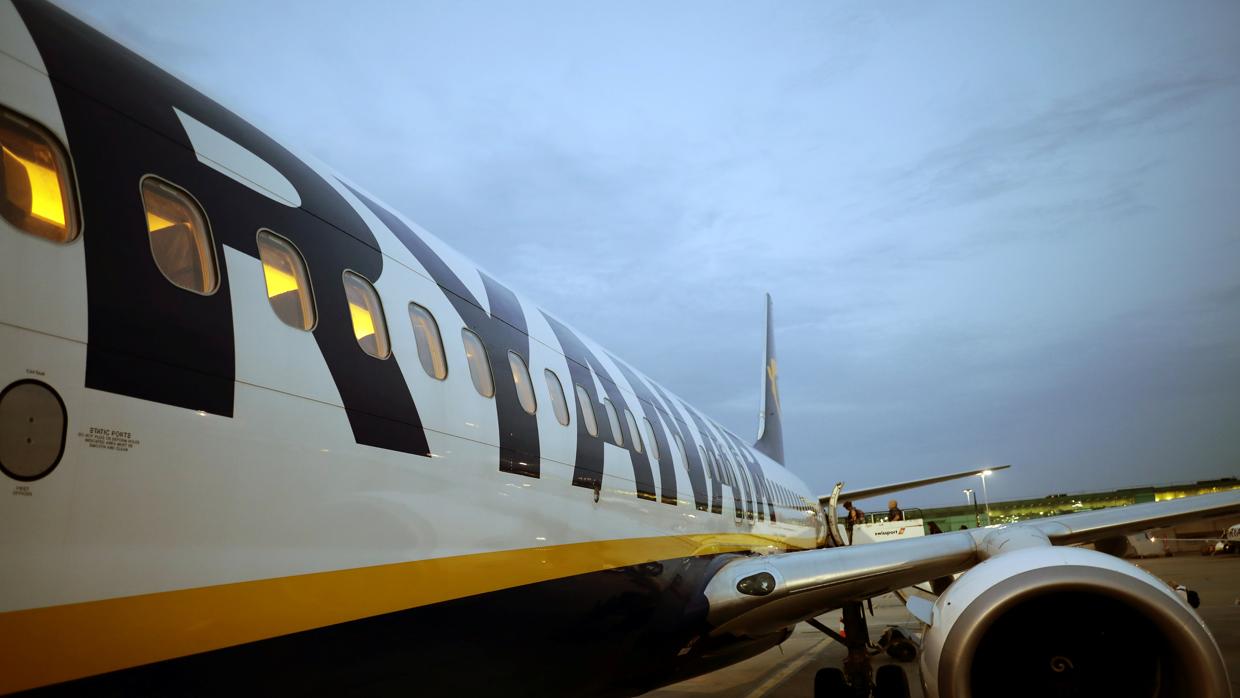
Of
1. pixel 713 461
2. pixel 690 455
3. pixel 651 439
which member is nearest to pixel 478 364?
pixel 651 439

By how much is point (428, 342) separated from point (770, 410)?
56.9 feet

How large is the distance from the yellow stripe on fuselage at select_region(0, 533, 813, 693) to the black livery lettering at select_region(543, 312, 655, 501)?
3.95ft

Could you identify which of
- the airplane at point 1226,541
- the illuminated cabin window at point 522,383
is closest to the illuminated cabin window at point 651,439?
the illuminated cabin window at point 522,383

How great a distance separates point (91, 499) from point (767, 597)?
5041mm

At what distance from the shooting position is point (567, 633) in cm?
416

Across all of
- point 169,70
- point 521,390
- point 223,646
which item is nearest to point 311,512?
point 223,646

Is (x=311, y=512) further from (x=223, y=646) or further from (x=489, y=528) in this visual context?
(x=489, y=528)

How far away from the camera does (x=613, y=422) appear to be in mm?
5680

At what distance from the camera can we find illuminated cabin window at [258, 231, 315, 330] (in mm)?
2674

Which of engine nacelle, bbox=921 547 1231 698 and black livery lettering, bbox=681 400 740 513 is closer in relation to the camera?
engine nacelle, bbox=921 547 1231 698

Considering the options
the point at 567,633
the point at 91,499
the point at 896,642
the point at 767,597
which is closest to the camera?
the point at 91,499

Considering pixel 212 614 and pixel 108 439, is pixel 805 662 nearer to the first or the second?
pixel 212 614

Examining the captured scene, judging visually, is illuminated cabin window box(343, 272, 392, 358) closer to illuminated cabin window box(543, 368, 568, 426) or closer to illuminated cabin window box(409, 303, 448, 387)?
illuminated cabin window box(409, 303, 448, 387)

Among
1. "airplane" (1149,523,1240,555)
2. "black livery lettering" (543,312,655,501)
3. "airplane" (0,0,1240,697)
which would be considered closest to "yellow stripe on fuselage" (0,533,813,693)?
"airplane" (0,0,1240,697)
